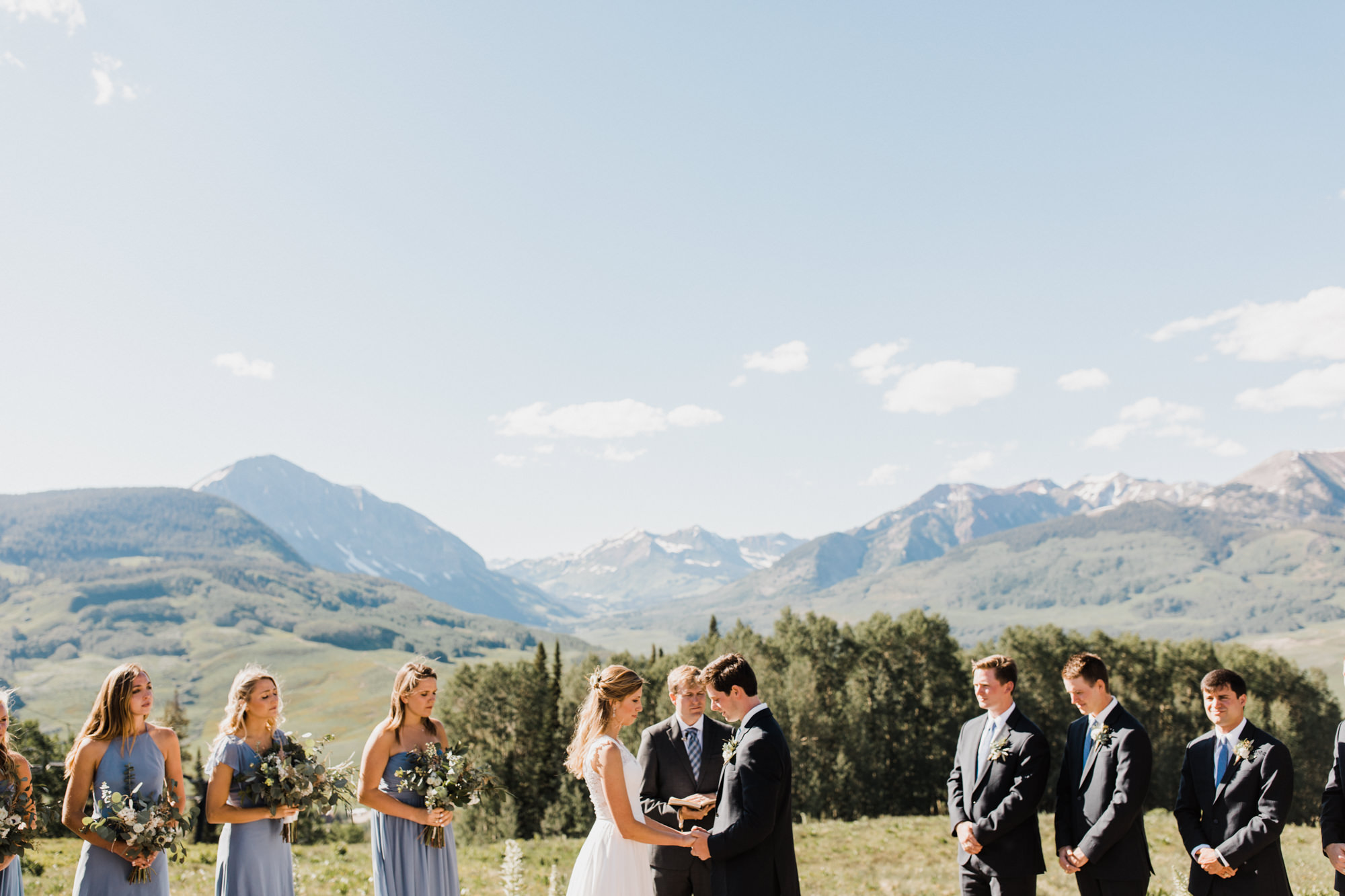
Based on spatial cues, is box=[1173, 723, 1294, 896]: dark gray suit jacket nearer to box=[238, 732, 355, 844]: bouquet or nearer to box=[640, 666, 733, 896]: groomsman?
box=[640, 666, 733, 896]: groomsman

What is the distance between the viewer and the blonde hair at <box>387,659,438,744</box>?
9.12 metres

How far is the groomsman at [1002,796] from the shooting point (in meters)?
8.91

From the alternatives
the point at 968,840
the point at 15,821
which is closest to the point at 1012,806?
the point at 968,840

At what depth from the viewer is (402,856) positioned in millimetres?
9195

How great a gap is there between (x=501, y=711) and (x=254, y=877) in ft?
188

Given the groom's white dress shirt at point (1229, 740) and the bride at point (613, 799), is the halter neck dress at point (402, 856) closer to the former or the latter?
the bride at point (613, 799)

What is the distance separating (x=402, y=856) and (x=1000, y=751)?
6884 millimetres

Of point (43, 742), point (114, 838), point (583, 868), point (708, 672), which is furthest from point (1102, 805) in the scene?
point (43, 742)

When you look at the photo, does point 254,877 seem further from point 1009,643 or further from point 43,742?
point 1009,643

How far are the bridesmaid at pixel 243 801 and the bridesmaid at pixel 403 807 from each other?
0.94 metres

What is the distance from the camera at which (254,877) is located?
8.74 m

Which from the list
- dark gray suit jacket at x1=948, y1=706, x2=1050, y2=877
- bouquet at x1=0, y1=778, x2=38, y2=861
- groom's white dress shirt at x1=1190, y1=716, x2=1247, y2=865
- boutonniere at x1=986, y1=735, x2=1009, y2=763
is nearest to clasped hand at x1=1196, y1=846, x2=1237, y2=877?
groom's white dress shirt at x1=1190, y1=716, x2=1247, y2=865

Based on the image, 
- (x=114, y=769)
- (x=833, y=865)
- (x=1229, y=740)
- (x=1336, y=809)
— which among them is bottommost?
(x=833, y=865)

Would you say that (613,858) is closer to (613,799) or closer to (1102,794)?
(613,799)
